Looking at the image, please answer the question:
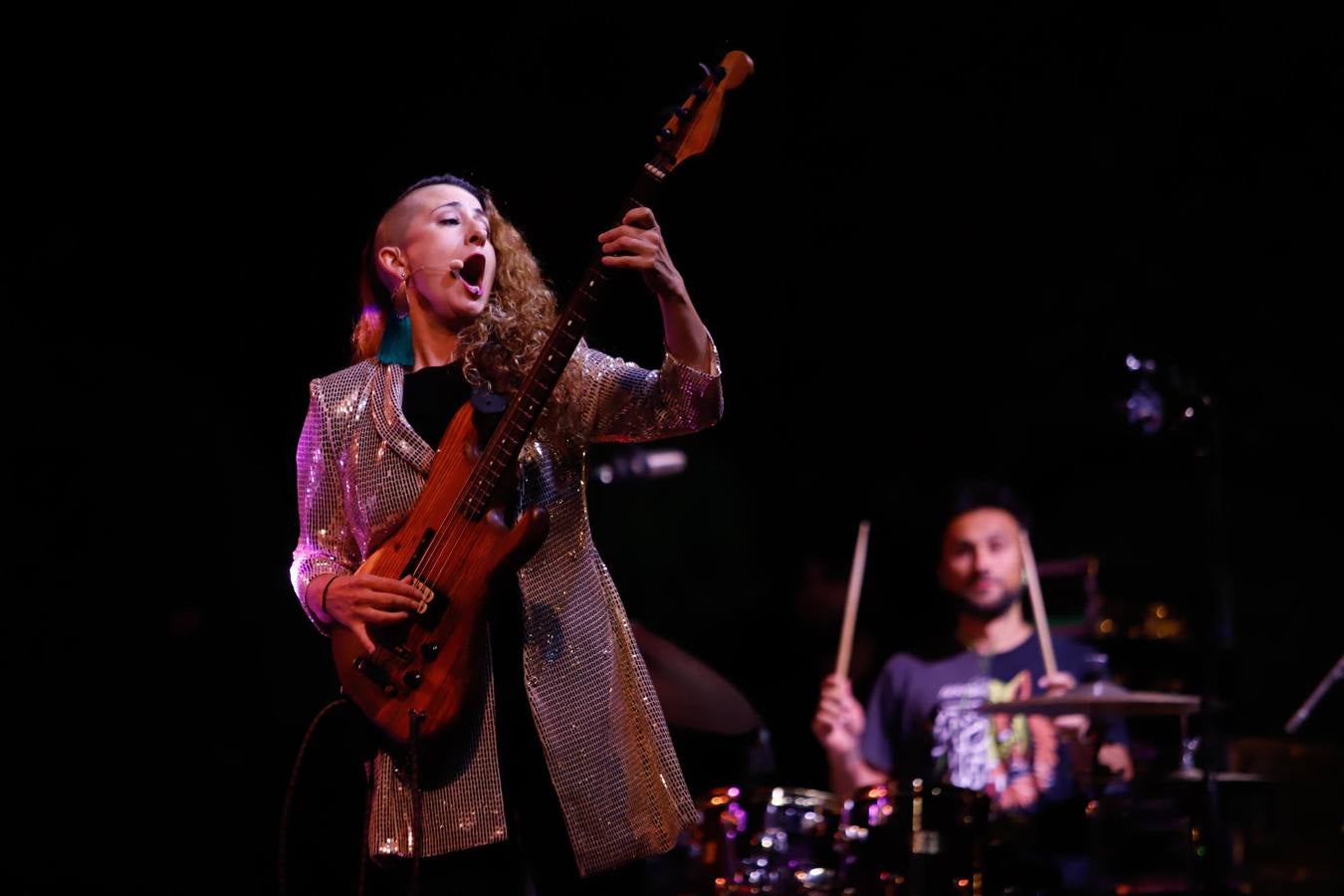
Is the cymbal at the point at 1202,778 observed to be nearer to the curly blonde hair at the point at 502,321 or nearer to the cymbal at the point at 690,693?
the cymbal at the point at 690,693

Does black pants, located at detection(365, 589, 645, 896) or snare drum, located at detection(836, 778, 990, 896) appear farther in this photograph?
snare drum, located at detection(836, 778, 990, 896)

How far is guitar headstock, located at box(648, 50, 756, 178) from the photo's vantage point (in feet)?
7.98

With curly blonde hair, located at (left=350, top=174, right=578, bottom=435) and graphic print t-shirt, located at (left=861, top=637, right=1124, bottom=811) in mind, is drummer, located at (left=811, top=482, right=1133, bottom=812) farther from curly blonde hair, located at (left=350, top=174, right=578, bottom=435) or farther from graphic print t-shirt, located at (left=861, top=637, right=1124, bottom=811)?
curly blonde hair, located at (left=350, top=174, right=578, bottom=435)

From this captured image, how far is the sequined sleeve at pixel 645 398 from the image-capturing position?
2328 millimetres

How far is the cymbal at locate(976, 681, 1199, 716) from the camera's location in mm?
4266

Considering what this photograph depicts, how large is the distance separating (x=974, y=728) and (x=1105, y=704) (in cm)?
112

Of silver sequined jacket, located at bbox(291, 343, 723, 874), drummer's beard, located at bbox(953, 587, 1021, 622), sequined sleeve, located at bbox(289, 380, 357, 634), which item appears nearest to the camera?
silver sequined jacket, located at bbox(291, 343, 723, 874)

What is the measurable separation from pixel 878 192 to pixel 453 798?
4.32 m

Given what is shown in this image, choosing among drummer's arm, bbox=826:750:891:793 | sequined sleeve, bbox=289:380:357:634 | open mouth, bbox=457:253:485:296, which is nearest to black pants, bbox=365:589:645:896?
sequined sleeve, bbox=289:380:357:634

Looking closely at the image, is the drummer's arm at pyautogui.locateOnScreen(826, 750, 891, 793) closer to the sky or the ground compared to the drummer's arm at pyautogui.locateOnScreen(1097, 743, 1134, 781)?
closer to the ground

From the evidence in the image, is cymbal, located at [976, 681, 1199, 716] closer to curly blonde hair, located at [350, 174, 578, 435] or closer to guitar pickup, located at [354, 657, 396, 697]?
curly blonde hair, located at [350, 174, 578, 435]

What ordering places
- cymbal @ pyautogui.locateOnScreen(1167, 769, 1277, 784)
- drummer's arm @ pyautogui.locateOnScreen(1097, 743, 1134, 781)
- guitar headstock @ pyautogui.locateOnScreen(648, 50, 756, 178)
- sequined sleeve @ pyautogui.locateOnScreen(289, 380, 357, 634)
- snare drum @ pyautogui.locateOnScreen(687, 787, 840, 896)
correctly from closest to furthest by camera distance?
guitar headstock @ pyautogui.locateOnScreen(648, 50, 756, 178) → sequined sleeve @ pyautogui.locateOnScreen(289, 380, 357, 634) → cymbal @ pyautogui.locateOnScreen(1167, 769, 1277, 784) → snare drum @ pyautogui.locateOnScreen(687, 787, 840, 896) → drummer's arm @ pyautogui.locateOnScreen(1097, 743, 1134, 781)

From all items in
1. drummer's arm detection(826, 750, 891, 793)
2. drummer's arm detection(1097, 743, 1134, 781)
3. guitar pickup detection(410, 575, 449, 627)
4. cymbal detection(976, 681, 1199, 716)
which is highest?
guitar pickup detection(410, 575, 449, 627)

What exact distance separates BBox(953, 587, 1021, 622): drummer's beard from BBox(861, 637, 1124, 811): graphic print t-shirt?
0.59ft
